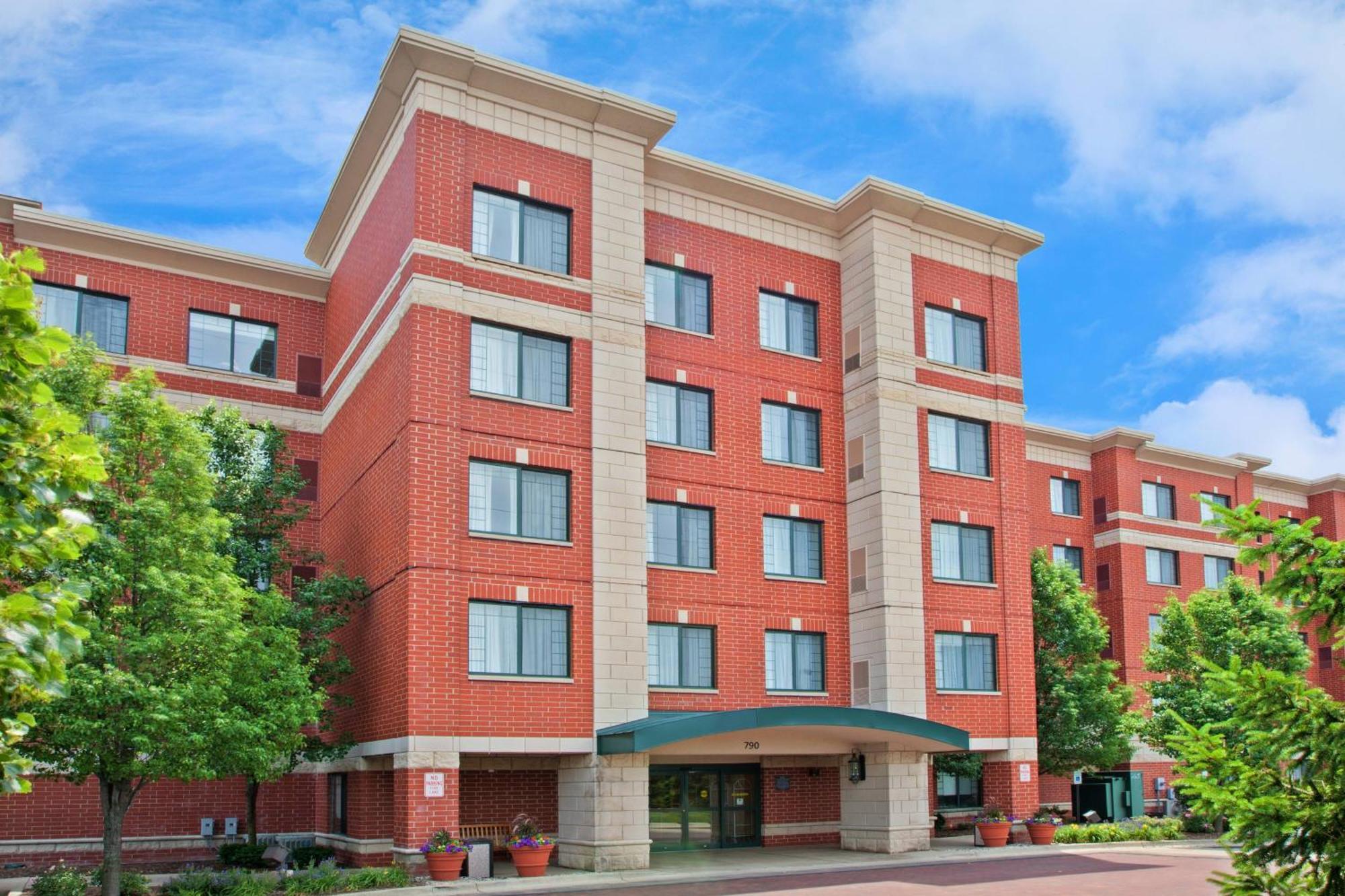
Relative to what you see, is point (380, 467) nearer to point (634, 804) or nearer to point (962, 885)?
point (634, 804)

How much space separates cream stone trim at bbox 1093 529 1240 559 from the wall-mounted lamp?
927 inches

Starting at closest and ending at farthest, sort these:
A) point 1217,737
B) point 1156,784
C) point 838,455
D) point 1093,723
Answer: point 1217,737, point 838,455, point 1093,723, point 1156,784

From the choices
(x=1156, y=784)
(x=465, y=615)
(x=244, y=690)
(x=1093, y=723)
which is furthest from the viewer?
(x=1156, y=784)

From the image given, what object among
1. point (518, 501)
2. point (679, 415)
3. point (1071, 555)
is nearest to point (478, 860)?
point (518, 501)

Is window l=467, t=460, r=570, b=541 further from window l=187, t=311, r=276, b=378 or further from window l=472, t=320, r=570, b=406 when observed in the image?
window l=187, t=311, r=276, b=378

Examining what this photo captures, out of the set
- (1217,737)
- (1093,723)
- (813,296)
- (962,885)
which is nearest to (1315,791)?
(1217,737)

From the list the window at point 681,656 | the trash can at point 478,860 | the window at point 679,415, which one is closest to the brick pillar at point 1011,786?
the window at point 681,656

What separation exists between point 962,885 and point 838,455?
1314cm

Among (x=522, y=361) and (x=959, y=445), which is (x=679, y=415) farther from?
(x=959, y=445)

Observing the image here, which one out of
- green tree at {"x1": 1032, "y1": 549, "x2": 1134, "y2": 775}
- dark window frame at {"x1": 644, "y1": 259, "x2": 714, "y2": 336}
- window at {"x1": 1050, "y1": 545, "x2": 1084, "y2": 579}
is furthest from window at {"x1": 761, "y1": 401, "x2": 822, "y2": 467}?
window at {"x1": 1050, "y1": 545, "x2": 1084, "y2": 579}

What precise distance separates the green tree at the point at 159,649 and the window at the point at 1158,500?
3928 cm

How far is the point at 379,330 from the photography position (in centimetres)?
3000

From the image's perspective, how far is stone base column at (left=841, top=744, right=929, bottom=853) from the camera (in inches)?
1243

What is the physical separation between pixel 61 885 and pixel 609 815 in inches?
418
